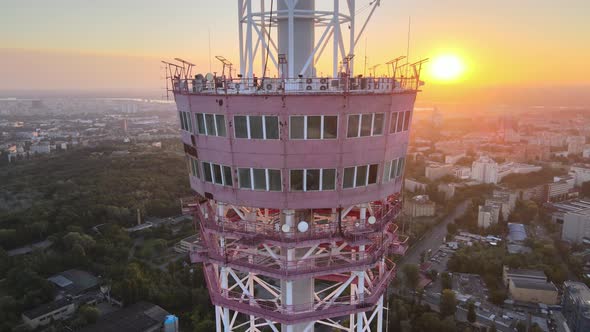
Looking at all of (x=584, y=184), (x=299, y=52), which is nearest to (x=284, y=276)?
(x=299, y=52)

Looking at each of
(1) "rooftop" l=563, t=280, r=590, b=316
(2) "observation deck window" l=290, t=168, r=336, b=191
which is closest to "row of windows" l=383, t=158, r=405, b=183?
(2) "observation deck window" l=290, t=168, r=336, b=191

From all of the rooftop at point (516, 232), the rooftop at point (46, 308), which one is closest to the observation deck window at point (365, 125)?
the rooftop at point (46, 308)

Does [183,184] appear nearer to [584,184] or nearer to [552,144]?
[584,184]

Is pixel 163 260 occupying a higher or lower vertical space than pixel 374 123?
lower

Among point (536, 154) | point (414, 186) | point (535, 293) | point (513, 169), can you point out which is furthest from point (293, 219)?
point (536, 154)

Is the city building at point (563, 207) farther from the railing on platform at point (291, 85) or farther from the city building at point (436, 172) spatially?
the railing on platform at point (291, 85)

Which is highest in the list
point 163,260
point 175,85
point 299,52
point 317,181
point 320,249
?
point 299,52

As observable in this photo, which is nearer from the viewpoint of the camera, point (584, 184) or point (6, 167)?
point (584, 184)

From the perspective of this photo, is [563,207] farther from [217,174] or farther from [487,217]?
[217,174]

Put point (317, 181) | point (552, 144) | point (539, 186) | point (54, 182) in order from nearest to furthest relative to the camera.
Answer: point (317, 181)
point (54, 182)
point (539, 186)
point (552, 144)
